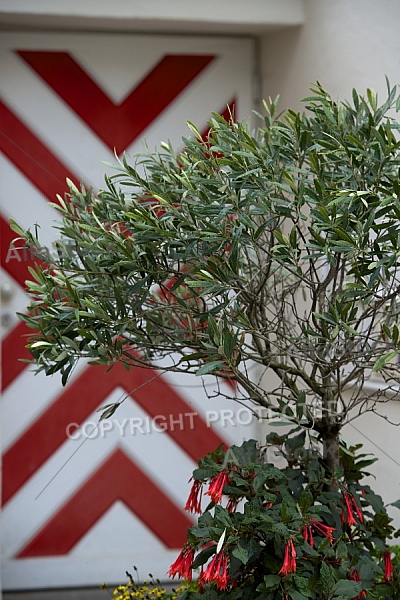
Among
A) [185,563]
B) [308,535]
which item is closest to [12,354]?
[185,563]

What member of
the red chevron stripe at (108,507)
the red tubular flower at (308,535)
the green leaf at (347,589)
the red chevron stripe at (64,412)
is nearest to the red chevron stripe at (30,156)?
the red chevron stripe at (64,412)

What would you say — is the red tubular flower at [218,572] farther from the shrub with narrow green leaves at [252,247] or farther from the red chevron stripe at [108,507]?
the red chevron stripe at [108,507]

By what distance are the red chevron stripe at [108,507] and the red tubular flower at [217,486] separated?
75.6 inches

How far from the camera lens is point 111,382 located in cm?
400

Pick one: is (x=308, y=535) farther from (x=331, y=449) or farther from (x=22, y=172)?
(x=22, y=172)

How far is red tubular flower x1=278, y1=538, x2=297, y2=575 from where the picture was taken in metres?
1.99

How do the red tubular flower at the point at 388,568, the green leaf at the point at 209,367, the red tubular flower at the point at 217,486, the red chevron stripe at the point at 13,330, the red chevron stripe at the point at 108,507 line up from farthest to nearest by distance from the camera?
1. the red chevron stripe at the point at 108,507
2. the red chevron stripe at the point at 13,330
3. the red tubular flower at the point at 388,568
4. the red tubular flower at the point at 217,486
5. the green leaf at the point at 209,367

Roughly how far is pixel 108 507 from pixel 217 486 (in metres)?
2.05

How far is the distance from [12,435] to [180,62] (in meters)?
1.88

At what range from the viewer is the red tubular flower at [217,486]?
6.74 feet

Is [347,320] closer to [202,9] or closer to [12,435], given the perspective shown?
[202,9]

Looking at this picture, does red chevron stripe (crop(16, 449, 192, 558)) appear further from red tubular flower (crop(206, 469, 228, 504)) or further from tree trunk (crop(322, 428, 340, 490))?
red tubular flower (crop(206, 469, 228, 504))

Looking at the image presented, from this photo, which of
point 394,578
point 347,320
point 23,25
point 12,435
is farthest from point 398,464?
point 23,25

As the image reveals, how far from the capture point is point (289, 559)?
2004 millimetres
